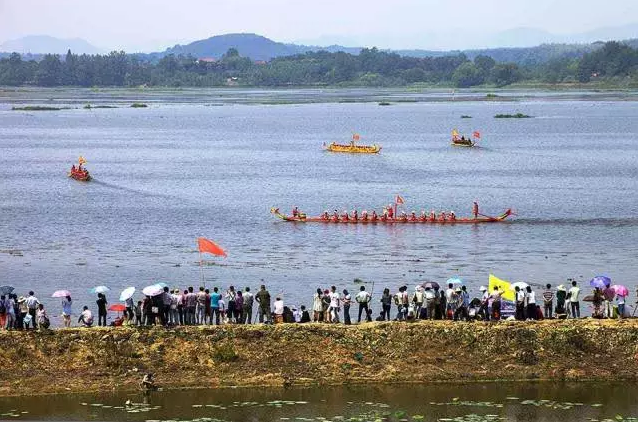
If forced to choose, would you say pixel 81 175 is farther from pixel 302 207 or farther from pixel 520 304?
pixel 520 304

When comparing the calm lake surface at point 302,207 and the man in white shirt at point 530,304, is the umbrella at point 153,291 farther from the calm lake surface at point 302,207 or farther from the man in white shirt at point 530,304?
the calm lake surface at point 302,207

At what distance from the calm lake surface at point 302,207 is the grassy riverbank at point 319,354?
1407cm

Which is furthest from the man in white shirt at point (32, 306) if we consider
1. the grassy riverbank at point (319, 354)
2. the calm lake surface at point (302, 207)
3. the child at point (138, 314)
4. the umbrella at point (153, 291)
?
the calm lake surface at point (302, 207)

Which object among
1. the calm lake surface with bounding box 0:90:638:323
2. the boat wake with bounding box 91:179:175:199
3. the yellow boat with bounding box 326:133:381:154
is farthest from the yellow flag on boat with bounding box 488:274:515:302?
the yellow boat with bounding box 326:133:381:154

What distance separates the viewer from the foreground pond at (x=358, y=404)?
3030 cm

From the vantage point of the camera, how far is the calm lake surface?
192 feet

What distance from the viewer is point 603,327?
1369 inches

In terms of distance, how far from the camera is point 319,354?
34.2 metres

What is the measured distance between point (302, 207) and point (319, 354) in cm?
5603

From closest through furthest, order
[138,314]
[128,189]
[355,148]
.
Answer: [138,314], [128,189], [355,148]

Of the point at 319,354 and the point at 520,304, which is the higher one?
the point at 520,304

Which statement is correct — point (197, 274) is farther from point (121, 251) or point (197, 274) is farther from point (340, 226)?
point (340, 226)

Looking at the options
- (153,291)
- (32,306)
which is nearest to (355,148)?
(32,306)

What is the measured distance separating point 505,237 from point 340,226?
1084 centimetres
